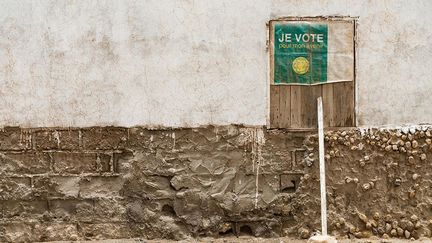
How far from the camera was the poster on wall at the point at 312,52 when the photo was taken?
236 inches

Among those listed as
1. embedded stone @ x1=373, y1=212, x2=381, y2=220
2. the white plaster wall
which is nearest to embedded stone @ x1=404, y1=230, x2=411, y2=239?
embedded stone @ x1=373, y1=212, x2=381, y2=220

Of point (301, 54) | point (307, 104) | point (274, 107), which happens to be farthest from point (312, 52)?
point (274, 107)

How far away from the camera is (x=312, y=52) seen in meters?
6.01

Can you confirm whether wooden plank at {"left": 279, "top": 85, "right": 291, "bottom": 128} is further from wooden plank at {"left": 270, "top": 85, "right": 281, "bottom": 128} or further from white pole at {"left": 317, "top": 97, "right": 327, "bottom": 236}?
white pole at {"left": 317, "top": 97, "right": 327, "bottom": 236}

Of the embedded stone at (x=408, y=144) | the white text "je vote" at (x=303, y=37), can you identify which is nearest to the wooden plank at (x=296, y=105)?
the white text "je vote" at (x=303, y=37)

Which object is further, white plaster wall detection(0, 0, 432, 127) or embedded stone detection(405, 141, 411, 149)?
embedded stone detection(405, 141, 411, 149)

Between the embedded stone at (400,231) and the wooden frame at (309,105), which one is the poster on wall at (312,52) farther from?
the embedded stone at (400,231)

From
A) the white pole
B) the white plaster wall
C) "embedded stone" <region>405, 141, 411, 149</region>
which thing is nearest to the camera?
the white pole

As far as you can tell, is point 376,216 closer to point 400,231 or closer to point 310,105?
point 400,231

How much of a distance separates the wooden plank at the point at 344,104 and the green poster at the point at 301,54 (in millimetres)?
186

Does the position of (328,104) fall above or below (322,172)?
above

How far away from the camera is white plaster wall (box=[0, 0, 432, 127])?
232 inches

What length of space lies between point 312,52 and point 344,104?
55 cm

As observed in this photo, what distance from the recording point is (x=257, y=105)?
6000mm
